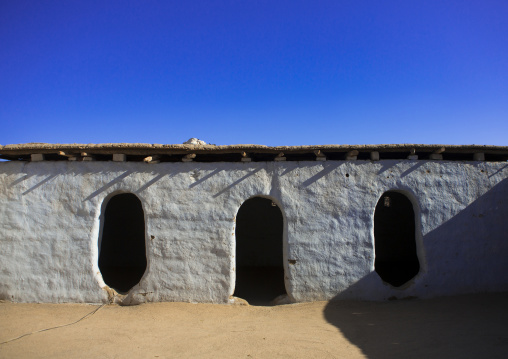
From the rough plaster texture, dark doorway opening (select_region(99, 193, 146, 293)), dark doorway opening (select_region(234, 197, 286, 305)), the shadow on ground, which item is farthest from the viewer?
dark doorway opening (select_region(234, 197, 286, 305))

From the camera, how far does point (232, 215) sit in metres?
6.69

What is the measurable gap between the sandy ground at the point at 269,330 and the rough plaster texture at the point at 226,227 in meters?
0.36

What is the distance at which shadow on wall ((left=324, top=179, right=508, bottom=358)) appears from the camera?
4.75 meters

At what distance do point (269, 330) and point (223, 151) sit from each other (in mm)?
3571

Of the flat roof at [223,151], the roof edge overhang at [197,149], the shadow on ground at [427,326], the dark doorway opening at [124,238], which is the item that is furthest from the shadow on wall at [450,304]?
the dark doorway opening at [124,238]

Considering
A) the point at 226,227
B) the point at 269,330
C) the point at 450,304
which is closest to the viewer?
the point at 269,330

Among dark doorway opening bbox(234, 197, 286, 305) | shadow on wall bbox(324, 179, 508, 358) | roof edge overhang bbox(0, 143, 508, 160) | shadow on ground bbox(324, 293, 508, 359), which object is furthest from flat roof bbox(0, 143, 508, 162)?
dark doorway opening bbox(234, 197, 286, 305)

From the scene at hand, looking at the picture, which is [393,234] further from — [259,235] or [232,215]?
[232,215]

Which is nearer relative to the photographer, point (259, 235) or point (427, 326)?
point (427, 326)

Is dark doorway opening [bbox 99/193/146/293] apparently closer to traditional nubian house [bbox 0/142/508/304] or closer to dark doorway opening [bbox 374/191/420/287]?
traditional nubian house [bbox 0/142/508/304]

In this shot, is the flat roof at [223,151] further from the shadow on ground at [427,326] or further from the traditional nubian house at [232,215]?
the shadow on ground at [427,326]

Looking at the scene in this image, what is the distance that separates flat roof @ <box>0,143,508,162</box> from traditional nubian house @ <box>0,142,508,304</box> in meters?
0.03

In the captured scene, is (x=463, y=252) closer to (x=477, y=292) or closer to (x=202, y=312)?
(x=477, y=292)

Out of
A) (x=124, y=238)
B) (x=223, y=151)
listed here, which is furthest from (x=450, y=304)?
(x=124, y=238)
